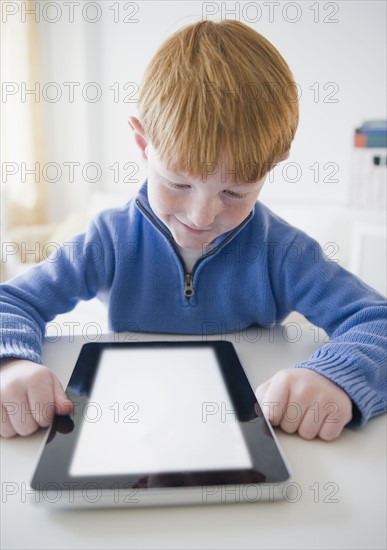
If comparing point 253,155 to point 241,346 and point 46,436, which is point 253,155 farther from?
point 46,436

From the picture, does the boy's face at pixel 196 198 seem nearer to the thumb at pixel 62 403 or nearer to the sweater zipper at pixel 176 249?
the sweater zipper at pixel 176 249

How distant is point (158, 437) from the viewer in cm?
44

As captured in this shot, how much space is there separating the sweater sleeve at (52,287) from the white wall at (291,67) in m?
1.08

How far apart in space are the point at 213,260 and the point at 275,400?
360 millimetres

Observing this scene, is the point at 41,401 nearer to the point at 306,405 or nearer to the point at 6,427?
the point at 6,427

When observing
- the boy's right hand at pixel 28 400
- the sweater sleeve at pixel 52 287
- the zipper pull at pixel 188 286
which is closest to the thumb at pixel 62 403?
the boy's right hand at pixel 28 400

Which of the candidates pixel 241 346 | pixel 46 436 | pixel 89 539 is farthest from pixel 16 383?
pixel 241 346

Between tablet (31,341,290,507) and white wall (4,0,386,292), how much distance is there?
126 cm

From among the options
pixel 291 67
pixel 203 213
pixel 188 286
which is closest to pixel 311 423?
pixel 203 213

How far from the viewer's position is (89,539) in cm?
35

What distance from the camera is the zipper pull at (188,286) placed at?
2.67 feet

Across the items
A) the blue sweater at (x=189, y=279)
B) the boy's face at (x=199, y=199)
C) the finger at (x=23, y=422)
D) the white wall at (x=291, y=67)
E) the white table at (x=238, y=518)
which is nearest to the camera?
the white table at (x=238, y=518)

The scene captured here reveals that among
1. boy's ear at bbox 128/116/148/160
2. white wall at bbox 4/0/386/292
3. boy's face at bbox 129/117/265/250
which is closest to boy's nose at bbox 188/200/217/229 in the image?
boy's face at bbox 129/117/265/250

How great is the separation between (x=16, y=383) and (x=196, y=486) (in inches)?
8.5
